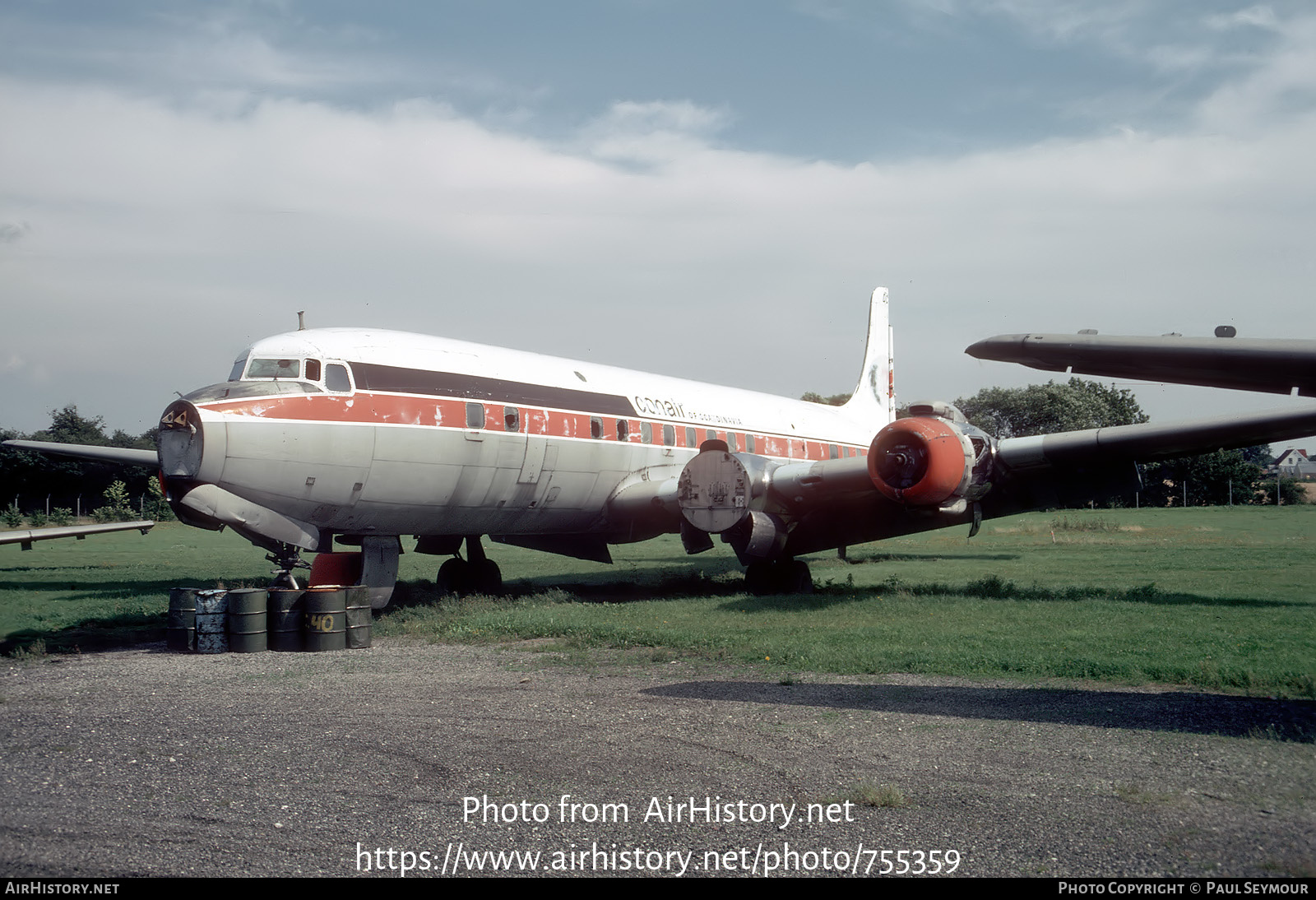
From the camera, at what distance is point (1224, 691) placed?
7707 millimetres

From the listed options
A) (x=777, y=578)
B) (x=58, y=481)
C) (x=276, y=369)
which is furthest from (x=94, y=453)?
(x=58, y=481)

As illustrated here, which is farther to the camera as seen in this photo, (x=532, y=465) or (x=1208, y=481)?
(x=1208, y=481)

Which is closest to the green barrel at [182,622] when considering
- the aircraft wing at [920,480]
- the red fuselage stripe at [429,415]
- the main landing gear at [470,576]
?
the red fuselage stripe at [429,415]

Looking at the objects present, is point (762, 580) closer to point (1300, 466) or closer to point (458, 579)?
point (458, 579)

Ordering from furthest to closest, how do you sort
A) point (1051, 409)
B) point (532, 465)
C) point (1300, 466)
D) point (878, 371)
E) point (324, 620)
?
point (1300, 466)
point (1051, 409)
point (878, 371)
point (532, 465)
point (324, 620)

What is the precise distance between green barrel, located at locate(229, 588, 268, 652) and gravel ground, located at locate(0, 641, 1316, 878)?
2.18 m

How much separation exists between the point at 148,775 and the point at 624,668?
4569 millimetres

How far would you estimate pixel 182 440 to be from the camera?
10.6 m

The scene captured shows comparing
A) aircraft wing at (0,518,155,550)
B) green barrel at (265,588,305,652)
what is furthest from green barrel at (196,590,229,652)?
aircraft wing at (0,518,155,550)

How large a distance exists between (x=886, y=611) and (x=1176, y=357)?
9028 mm

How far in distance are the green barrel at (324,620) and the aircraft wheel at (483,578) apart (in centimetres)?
536

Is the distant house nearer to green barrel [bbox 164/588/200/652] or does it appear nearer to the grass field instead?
the grass field

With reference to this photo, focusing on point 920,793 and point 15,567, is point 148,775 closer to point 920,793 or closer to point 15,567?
point 920,793

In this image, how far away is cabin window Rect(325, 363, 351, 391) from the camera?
12.0 m
